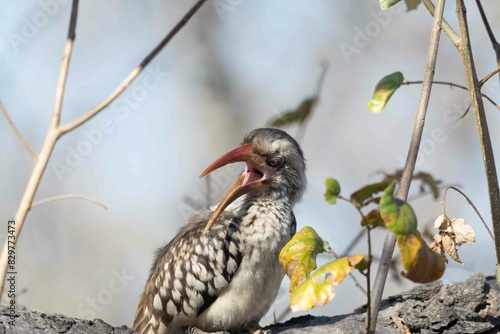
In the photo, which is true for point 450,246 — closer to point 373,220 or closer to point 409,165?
point 409,165

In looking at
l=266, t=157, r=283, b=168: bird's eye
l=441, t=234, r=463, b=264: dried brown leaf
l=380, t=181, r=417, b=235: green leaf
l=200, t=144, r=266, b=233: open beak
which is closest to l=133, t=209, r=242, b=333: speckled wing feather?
l=200, t=144, r=266, b=233: open beak

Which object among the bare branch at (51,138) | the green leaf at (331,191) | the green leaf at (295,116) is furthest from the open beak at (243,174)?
the green leaf at (331,191)

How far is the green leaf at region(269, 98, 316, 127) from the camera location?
4.46 metres

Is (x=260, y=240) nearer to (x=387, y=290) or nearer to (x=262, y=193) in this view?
(x=262, y=193)

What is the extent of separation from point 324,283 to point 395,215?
36 cm

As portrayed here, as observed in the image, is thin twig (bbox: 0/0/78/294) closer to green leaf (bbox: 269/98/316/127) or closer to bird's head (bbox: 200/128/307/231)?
bird's head (bbox: 200/128/307/231)

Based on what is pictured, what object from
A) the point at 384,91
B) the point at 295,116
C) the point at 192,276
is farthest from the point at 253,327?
the point at 384,91

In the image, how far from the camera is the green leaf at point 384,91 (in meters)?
2.95

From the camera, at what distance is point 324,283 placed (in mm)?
2420

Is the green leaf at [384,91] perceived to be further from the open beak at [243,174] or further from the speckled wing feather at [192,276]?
the speckled wing feather at [192,276]

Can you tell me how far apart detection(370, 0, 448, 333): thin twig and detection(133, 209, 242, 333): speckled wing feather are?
178 cm

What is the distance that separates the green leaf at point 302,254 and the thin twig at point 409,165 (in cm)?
26

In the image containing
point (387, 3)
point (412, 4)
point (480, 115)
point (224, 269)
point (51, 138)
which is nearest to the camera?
point (480, 115)

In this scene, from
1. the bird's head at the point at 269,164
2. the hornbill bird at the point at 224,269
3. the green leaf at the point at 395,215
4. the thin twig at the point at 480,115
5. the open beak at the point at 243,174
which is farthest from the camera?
the bird's head at the point at 269,164
